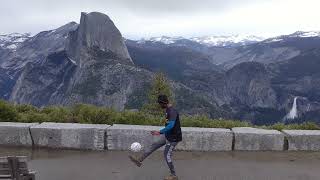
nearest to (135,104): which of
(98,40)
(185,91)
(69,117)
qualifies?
(185,91)

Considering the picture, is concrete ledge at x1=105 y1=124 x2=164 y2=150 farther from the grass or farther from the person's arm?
the person's arm

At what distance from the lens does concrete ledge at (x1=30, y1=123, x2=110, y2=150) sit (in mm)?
10867

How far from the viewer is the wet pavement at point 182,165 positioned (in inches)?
354

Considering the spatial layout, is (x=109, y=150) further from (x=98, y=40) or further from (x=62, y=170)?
(x=98, y=40)

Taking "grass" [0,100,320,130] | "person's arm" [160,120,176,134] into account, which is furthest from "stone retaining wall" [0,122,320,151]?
"person's arm" [160,120,176,134]

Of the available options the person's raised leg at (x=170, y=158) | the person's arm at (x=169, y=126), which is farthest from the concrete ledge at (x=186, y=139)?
the person's arm at (x=169, y=126)

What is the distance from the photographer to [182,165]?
9.84m

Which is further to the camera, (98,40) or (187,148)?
(98,40)

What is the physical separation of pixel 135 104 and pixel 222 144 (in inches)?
4872

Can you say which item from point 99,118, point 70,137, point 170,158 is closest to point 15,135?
point 70,137

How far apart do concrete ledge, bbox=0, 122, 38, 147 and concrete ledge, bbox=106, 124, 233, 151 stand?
1756 mm

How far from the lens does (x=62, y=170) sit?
9.23m

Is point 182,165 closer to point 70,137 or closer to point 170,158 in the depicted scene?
point 170,158

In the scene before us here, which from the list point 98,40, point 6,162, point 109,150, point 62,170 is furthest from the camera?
point 98,40
